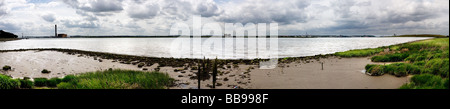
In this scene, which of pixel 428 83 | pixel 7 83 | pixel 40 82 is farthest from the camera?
pixel 40 82

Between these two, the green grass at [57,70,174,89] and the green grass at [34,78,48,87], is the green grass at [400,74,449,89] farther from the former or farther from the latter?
the green grass at [34,78,48,87]

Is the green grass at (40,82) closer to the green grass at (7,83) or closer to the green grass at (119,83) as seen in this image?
the green grass at (119,83)

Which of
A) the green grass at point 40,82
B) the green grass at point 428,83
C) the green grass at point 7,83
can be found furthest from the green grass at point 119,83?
the green grass at point 428,83

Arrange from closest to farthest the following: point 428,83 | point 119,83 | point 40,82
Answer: point 428,83 < point 119,83 < point 40,82

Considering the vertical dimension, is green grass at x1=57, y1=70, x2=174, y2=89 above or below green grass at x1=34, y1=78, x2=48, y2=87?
above

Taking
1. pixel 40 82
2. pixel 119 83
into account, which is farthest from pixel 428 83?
pixel 40 82

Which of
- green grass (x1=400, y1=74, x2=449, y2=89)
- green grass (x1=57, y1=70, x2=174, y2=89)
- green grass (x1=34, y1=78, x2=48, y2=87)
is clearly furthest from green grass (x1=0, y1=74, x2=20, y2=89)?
green grass (x1=400, y1=74, x2=449, y2=89)

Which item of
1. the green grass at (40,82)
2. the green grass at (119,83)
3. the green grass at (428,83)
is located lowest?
the green grass at (40,82)

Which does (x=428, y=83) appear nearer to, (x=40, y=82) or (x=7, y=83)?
(x=7, y=83)

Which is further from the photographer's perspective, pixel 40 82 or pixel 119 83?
pixel 40 82

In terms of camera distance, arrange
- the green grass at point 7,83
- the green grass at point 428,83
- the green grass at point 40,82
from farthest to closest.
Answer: the green grass at point 40,82 < the green grass at point 7,83 < the green grass at point 428,83

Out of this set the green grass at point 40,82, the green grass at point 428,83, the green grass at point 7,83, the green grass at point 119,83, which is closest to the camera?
the green grass at point 428,83

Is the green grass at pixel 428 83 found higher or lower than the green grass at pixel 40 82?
higher
